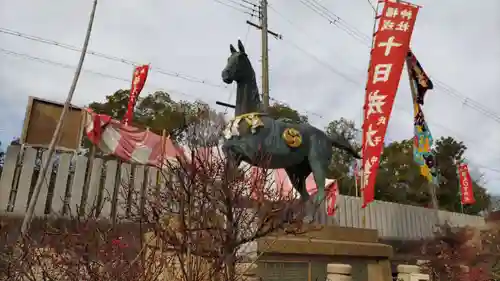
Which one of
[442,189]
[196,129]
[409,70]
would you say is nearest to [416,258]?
[409,70]

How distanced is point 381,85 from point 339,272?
5524mm

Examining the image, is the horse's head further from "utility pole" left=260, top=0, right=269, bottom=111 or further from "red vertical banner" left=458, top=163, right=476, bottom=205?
"red vertical banner" left=458, top=163, right=476, bottom=205

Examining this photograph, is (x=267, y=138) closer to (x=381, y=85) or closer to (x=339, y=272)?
(x=339, y=272)

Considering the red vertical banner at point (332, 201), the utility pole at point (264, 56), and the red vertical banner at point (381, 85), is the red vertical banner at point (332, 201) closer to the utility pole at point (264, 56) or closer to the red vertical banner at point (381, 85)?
the red vertical banner at point (381, 85)

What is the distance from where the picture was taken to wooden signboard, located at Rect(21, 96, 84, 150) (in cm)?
1059

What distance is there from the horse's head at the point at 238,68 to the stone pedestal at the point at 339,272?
3327 mm

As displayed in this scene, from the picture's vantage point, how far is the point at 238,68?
686 centimetres

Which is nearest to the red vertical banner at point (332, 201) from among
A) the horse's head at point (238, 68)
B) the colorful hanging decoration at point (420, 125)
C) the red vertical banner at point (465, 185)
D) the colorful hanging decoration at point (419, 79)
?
the colorful hanging decoration at point (420, 125)

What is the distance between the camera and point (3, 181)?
9688mm

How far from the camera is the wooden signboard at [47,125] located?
10586 mm

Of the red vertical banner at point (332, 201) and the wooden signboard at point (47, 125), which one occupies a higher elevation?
the wooden signboard at point (47, 125)

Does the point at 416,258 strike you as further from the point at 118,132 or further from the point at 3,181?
the point at 3,181

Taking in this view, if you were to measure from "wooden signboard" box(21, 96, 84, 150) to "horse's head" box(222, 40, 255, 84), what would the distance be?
5.59 metres

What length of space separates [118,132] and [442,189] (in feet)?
70.6
